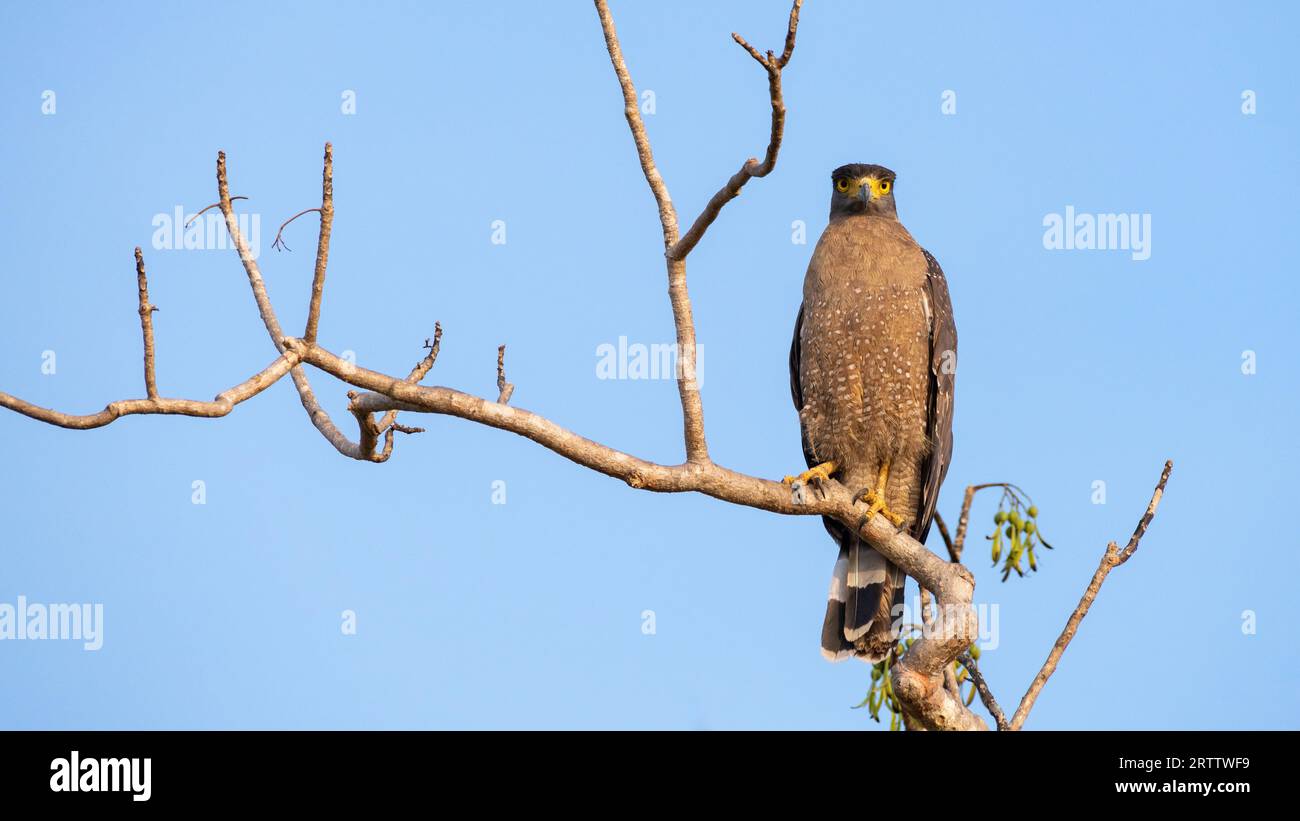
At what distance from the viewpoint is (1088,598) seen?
5.62m

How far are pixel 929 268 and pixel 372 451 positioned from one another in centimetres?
340

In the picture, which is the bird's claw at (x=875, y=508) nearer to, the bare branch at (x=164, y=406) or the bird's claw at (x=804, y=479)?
the bird's claw at (x=804, y=479)

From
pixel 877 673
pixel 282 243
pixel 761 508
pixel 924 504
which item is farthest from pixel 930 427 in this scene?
pixel 282 243

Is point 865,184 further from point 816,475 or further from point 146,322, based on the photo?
point 146,322

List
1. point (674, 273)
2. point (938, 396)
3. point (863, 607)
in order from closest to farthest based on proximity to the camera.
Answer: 1. point (674, 273)
2. point (863, 607)
3. point (938, 396)

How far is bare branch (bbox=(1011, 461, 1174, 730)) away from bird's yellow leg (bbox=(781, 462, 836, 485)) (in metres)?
1.33

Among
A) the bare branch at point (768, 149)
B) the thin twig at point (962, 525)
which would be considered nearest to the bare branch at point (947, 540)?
the thin twig at point (962, 525)

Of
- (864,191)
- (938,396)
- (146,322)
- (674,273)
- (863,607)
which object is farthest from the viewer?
(864,191)

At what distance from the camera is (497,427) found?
5.18 metres

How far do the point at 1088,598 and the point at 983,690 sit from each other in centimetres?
83

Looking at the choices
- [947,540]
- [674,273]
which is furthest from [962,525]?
[674,273]

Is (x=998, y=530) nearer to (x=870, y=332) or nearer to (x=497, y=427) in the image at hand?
(x=870, y=332)

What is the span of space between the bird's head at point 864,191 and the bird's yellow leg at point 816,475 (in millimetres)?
1523

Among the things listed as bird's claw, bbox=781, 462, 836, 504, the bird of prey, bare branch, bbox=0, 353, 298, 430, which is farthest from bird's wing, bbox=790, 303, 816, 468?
bare branch, bbox=0, 353, 298, 430
